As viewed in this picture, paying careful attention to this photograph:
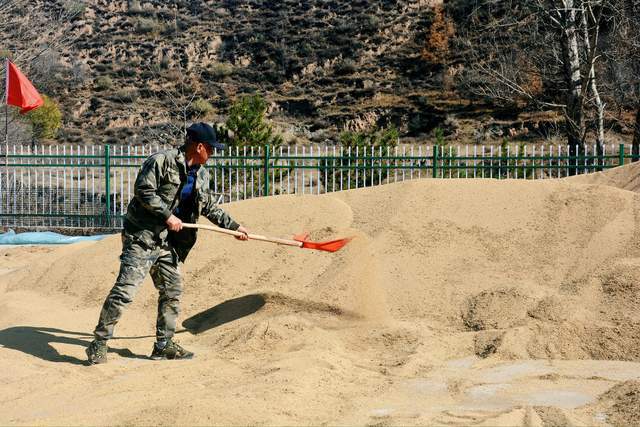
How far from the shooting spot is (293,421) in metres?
3.99

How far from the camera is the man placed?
5430 millimetres

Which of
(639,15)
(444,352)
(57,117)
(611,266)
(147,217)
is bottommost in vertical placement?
(444,352)

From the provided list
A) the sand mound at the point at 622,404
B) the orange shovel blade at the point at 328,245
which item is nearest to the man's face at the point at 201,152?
the orange shovel blade at the point at 328,245

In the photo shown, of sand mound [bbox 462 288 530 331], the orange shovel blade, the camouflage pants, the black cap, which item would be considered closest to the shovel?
the orange shovel blade

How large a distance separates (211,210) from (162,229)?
18.3 inches

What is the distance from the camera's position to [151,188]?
5.39 meters

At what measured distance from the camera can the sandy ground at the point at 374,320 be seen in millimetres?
4367

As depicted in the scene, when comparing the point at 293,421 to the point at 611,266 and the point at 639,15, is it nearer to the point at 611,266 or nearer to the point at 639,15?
the point at 611,266

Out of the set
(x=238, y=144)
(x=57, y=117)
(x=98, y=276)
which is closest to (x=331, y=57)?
(x=57, y=117)

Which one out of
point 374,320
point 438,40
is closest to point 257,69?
point 438,40

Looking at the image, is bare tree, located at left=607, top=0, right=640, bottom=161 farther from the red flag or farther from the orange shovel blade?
the orange shovel blade

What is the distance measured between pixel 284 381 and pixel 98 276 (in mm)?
3802

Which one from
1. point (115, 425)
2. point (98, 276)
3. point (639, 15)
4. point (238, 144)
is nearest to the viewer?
point (115, 425)

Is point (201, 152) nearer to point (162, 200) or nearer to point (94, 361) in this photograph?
point (162, 200)
